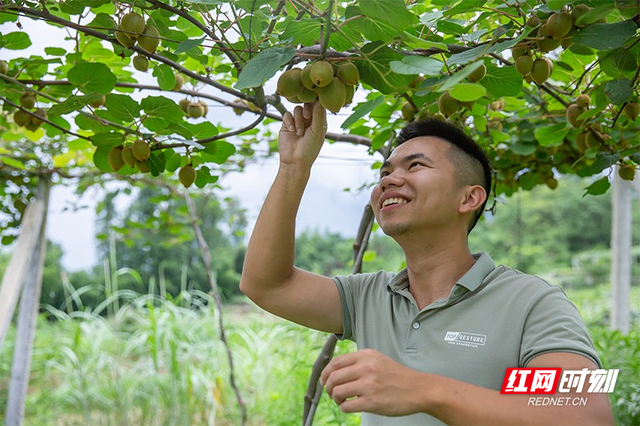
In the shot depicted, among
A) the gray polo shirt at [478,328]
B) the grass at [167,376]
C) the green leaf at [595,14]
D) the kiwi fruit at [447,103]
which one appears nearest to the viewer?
the green leaf at [595,14]

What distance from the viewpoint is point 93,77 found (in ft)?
3.38

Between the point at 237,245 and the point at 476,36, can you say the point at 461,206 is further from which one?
the point at 237,245

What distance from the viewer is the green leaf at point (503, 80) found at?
940 mm

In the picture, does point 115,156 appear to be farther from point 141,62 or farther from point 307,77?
A: point 307,77

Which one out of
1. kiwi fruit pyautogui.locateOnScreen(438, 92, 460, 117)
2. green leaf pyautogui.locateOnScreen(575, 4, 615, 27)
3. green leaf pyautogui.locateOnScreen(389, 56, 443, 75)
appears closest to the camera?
green leaf pyautogui.locateOnScreen(389, 56, 443, 75)

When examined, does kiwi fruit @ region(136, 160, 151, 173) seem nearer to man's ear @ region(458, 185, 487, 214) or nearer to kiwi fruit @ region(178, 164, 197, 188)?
kiwi fruit @ region(178, 164, 197, 188)

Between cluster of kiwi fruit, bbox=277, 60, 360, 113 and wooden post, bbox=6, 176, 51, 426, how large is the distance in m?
2.10

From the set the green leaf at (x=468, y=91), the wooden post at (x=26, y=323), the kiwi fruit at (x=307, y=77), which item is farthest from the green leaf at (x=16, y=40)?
the wooden post at (x=26, y=323)

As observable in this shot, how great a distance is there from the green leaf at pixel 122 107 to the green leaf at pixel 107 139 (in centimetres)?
5

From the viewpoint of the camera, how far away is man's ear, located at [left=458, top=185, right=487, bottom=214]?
115 cm

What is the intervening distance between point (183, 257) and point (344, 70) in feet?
24.7

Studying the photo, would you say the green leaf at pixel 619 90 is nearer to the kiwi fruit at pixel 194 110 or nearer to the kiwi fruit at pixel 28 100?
the kiwi fruit at pixel 194 110

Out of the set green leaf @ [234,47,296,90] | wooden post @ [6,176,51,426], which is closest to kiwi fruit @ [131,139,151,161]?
green leaf @ [234,47,296,90]

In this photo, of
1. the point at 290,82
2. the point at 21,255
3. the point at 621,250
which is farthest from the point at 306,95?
the point at 621,250
